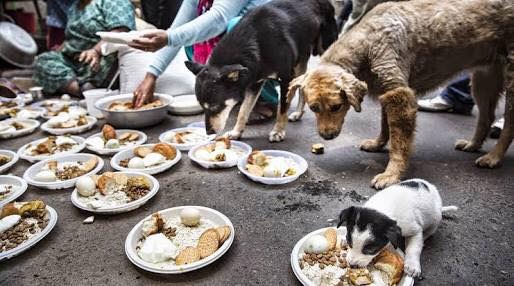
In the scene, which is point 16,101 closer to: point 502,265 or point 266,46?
point 266,46

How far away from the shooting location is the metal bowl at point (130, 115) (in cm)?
305

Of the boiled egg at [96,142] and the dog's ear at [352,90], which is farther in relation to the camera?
the boiled egg at [96,142]

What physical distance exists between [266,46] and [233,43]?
0.28 metres

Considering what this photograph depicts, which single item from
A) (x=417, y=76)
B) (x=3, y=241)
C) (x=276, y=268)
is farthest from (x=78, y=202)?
(x=417, y=76)

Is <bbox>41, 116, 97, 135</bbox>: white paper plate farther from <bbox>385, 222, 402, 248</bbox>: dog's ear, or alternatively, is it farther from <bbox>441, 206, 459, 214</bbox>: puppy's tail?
<bbox>441, 206, 459, 214</bbox>: puppy's tail

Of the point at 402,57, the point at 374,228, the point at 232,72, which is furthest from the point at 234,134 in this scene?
the point at 374,228

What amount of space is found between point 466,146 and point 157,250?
2532 millimetres

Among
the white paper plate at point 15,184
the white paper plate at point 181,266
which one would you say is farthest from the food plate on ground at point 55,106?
the white paper plate at point 181,266

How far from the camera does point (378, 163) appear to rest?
2.58 meters

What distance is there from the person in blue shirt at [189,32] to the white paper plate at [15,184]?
1.23m

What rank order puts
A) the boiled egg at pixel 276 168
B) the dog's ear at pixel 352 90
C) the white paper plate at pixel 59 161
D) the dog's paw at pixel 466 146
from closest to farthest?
the dog's ear at pixel 352 90 → the white paper plate at pixel 59 161 → the boiled egg at pixel 276 168 → the dog's paw at pixel 466 146

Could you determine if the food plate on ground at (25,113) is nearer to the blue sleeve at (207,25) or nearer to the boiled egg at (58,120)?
the boiled egg at (58,120)

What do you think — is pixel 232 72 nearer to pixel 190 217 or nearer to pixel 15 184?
pixel 190 217

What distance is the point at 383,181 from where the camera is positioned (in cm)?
221
